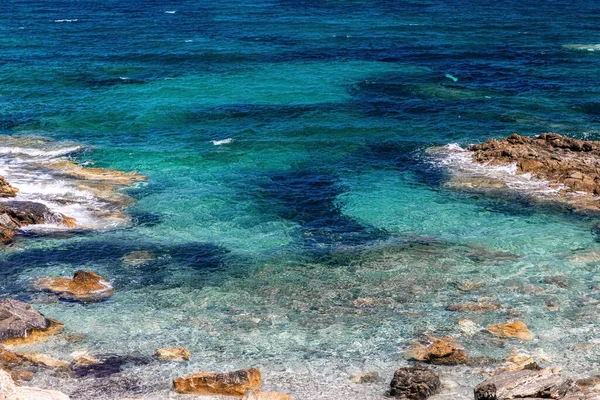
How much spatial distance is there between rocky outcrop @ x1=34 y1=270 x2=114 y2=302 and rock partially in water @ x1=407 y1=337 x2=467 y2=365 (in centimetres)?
1359

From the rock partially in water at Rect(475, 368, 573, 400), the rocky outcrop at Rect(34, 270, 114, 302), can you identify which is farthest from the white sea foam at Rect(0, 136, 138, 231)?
the rock partially in water at Rect(475, 368, 573, 400)

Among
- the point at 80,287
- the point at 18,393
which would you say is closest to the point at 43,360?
the point at 80,287

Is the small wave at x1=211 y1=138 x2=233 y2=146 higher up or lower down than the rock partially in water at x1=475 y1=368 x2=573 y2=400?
lower down

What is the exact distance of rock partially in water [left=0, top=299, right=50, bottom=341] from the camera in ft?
95.8

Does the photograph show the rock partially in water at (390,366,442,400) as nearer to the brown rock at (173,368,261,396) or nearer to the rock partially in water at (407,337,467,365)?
the rock partially in water at (407,337,467,365)

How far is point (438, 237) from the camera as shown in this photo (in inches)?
1527

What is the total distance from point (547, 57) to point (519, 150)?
113 feet

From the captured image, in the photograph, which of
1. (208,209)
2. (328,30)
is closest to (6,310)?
(208,209)

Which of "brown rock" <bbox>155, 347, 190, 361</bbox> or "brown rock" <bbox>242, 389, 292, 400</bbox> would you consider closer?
"brown rock" <bbox>242, 389, 292, 400</bbox>

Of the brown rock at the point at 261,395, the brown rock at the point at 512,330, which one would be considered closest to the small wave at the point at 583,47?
the brown rock at the point at 512,330

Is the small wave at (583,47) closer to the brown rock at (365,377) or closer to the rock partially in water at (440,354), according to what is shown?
the rock partially in water at (440,354)

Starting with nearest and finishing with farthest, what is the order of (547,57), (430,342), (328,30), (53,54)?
(430,342) < (547,57) < (53,54) < (328,30)

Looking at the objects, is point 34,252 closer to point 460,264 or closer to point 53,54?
point 460,264

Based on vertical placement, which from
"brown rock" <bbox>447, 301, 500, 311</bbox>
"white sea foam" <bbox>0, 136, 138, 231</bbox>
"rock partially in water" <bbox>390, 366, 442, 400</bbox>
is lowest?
"brown rock" <bbox>447, 301, 500, 311</bbox>
